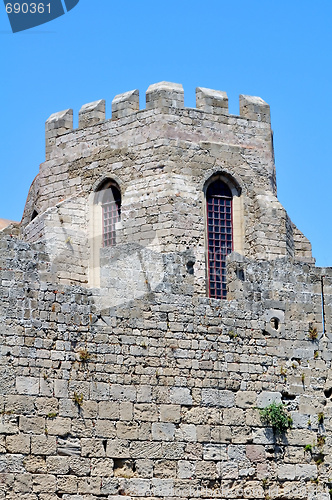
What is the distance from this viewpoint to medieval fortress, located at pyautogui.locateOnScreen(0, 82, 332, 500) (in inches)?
1010

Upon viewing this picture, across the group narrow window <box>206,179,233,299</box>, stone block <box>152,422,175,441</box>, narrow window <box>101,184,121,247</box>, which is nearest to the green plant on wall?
stone block <box>152,422,175,441</box>

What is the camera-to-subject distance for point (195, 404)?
88.3 feet

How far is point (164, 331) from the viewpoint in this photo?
27109 mm

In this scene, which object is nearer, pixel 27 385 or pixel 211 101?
pixel 27 385

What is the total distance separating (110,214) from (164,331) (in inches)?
217

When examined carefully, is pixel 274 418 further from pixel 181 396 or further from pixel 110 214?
pixel 110 214

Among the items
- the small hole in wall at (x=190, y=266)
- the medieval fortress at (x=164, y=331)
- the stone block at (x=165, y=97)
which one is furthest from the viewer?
the stone block at (x=165, y=97)

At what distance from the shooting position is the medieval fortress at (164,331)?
25656mm

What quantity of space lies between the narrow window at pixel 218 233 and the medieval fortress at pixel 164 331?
0.12ft

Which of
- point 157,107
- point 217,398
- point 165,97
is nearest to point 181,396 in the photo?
point 217,398

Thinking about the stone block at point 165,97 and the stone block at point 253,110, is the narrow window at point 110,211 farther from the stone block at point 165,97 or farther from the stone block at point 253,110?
the stone block at point 253,110

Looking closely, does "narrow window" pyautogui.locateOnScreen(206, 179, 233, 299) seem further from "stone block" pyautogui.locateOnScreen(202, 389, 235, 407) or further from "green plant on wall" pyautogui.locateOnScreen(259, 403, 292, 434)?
"green plant on wall" pyautogui.locateOnScreen(259, 403, 292, 434)

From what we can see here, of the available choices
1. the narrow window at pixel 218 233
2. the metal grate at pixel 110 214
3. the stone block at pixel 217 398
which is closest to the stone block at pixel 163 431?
the stone block at pixel 217 398

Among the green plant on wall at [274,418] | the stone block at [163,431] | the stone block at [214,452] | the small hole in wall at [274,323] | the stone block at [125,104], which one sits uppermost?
the stone block at [125,104]
